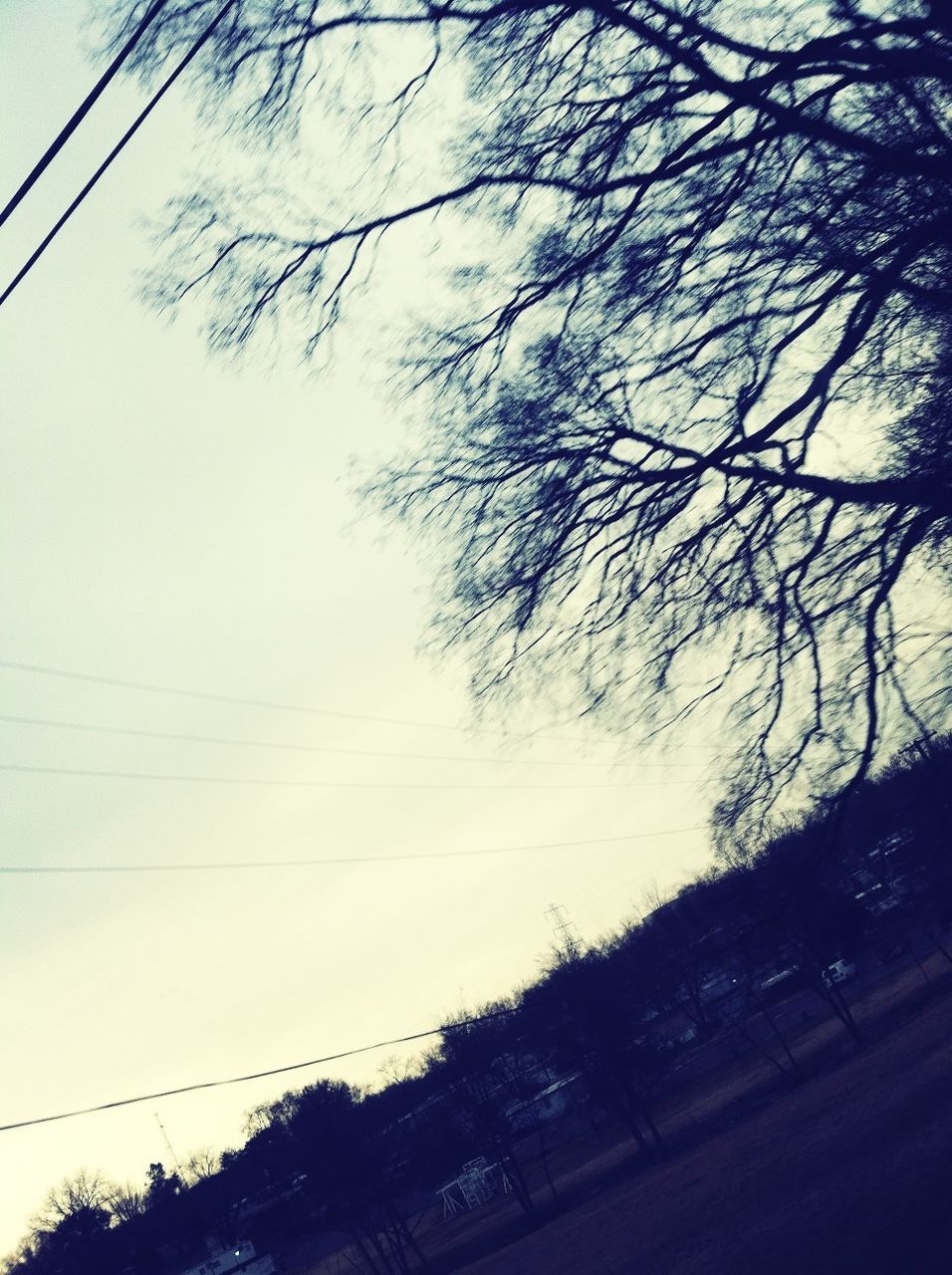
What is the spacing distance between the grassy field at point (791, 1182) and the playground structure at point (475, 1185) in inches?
426

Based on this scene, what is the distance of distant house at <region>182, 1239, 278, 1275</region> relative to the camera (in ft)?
206

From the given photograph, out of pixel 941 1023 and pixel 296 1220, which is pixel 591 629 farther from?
pixel 296 1220

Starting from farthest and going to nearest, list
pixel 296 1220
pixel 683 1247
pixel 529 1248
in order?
pixel 296 1220 → pixel 529 1248 → pixel 683 1247

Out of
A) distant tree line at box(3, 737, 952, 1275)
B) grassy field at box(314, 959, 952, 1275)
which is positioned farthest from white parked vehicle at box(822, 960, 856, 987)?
grassy field at box(314, 959, 952, 1275)

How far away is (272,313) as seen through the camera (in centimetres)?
723

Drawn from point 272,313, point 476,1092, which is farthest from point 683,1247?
point 476,1092

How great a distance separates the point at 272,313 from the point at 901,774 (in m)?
7.23

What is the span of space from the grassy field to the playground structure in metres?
10.8

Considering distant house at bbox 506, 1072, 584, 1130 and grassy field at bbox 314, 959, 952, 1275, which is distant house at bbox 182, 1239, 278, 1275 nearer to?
distant house at bbox 506, 1072, 584, 1130

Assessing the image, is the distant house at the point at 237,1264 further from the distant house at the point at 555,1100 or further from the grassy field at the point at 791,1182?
the grassy field at the point at 791,1182

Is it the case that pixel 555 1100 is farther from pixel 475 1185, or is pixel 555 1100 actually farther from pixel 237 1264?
pixel 237 1264

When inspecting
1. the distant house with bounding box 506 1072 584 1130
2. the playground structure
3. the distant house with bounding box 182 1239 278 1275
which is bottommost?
the playground structure

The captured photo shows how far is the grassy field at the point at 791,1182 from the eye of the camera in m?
14.0

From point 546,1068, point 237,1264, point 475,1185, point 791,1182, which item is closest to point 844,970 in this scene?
point 546,1068
